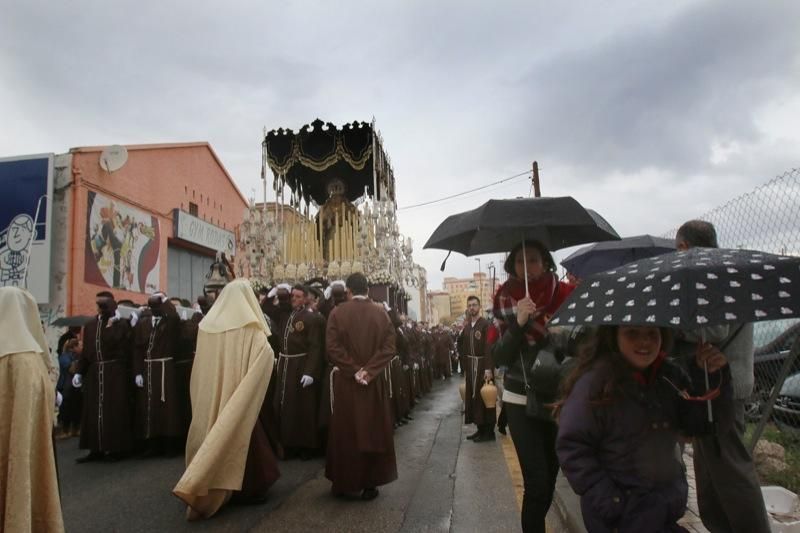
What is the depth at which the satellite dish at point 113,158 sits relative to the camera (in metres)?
14.7

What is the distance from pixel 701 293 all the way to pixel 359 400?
370 cm

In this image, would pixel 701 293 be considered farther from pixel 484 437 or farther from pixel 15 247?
pixel 15 247

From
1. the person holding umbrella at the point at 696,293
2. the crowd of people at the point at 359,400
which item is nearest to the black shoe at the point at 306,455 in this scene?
the crowd of people at the point at 359,400

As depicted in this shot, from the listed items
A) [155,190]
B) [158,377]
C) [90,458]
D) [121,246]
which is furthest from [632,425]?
[155,190]

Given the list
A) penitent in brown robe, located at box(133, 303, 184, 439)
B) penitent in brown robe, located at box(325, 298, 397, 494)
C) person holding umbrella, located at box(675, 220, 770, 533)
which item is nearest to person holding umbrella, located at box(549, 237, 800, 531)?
person holding umbrella, located at box(675, 220, 770, 533)

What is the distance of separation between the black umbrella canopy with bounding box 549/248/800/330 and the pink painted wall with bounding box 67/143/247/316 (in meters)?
13.5

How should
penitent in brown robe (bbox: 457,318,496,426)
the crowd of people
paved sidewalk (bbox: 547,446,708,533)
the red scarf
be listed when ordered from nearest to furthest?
the crowd of people, the red scarf, paved sidewalk (bbox: 547,446,708,533), penitent in brown robe (bbox: 457,318,496,426)

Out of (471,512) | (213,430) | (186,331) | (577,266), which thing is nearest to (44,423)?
(213,430)

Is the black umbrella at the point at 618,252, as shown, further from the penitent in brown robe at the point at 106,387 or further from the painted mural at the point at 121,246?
the painted mural at the point at 121,246

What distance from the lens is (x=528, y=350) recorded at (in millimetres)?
3547

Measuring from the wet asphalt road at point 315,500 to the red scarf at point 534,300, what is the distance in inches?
68.1

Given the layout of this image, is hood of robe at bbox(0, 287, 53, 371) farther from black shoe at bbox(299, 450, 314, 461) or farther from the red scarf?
black shoe at bbox(299, 450, 314, 461)

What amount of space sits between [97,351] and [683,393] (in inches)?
298

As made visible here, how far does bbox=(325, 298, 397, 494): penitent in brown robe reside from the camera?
17.3 feet
